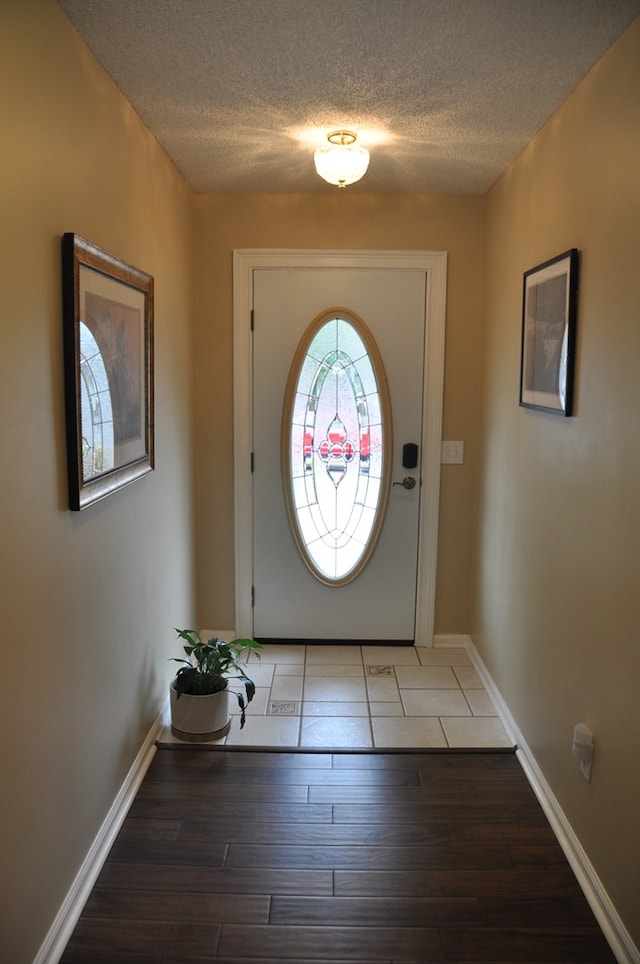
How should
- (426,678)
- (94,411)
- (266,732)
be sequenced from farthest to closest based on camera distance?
(426,678), (266,732), (94,411)

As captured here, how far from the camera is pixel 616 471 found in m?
1.93

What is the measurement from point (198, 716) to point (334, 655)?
108 cm

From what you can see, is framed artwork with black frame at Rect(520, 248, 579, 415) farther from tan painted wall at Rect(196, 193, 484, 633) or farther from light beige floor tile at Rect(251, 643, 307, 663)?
A: light beige floor tile at Rect(251, 643, 307, 663)

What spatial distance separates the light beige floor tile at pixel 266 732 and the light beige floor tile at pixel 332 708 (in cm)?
9

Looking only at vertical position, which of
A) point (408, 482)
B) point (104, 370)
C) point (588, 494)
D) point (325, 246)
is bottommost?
point (408, 482)

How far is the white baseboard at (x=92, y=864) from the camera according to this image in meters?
1.79

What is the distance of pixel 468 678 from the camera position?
348 centimetres

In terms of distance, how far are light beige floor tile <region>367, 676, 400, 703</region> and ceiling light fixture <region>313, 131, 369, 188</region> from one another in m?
2.20

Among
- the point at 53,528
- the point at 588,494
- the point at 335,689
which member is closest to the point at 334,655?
the point at 335,689

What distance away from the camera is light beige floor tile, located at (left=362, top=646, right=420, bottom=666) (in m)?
3.68

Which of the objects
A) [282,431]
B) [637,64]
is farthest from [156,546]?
[637,64]

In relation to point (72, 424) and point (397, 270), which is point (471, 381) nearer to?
point (397, 270)

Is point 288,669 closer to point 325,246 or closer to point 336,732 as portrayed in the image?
point 336,732

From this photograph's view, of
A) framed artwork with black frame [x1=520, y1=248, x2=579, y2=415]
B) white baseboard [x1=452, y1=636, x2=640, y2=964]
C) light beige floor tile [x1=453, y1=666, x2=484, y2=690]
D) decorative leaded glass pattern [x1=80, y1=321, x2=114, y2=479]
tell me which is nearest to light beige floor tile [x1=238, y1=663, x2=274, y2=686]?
light beige floor tile [x1=453, y1=666, x2=484, y2=690]
